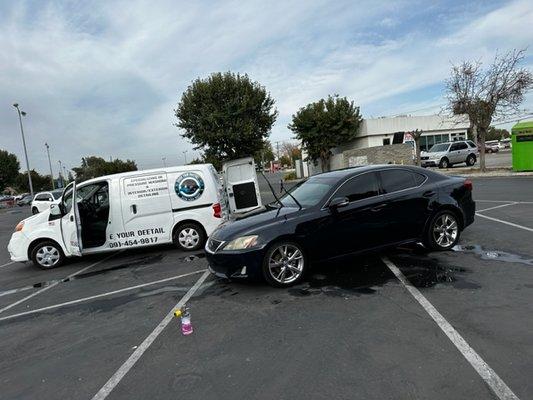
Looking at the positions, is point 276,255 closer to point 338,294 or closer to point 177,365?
point 338,294

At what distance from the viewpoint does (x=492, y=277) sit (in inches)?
217

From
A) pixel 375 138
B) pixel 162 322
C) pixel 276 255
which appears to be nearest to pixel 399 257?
pixel 276 255

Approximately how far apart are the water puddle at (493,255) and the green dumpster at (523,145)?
17.0 m

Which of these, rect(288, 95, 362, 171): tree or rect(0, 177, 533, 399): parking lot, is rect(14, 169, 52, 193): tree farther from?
rect(0, 177, 533, 399): parking lot

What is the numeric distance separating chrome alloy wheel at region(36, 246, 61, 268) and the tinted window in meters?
6.96

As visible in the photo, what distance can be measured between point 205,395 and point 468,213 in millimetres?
5650

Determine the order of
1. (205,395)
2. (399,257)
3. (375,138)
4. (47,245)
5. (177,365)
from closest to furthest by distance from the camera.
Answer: (205,395)
(177,365)
(399,257)
(47,245)
(375,138)

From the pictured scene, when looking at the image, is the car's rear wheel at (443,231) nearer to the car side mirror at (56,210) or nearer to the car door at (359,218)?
the car door at (359,218)

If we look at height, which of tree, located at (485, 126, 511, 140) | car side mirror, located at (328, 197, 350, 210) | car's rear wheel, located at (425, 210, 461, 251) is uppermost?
tree, located at (485, 126, 511, 140)

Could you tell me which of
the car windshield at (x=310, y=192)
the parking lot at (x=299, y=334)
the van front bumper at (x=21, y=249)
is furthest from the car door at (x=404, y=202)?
the van front bumper at (x=21, y=249)

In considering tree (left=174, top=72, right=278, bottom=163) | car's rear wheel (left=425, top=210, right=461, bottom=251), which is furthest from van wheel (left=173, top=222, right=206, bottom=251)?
tree (left=174, top=72, right=278, bottom=163)

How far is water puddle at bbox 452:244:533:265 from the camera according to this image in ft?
20.3

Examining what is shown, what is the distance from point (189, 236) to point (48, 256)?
3.02 meters

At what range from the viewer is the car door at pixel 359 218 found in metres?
6.10
